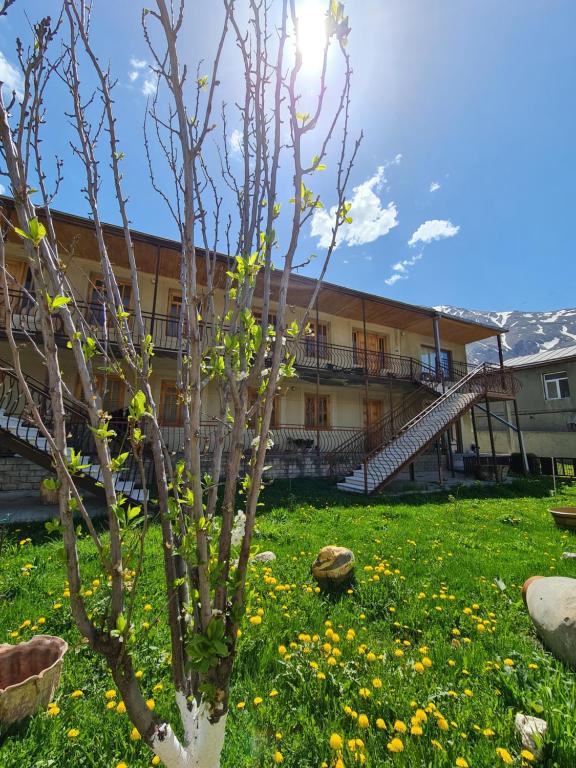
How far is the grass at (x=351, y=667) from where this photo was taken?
1.79 metres

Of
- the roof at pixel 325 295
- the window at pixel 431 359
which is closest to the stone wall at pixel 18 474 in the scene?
the roof at pixel 325 295

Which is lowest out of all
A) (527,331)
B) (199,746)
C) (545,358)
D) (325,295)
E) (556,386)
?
(199,746)

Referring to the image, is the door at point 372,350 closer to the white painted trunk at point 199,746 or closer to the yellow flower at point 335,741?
the yellow flower at point 335,741

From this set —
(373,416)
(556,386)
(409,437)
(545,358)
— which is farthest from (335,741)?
(545,358)

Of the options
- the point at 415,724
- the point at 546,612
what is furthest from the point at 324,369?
the point at 415,724

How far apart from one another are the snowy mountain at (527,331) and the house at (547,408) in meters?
82.3

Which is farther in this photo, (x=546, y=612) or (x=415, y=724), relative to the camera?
(x=546, y=612)

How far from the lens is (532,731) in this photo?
5.97ft

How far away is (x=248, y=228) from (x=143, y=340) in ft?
2.12

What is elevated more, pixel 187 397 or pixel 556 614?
pixel 187 397

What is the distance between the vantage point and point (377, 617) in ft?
10.3

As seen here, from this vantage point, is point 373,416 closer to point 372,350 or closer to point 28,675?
point 372,350

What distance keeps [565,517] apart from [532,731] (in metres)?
6.04

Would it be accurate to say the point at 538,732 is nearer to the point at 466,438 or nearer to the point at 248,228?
the point at 248,228
